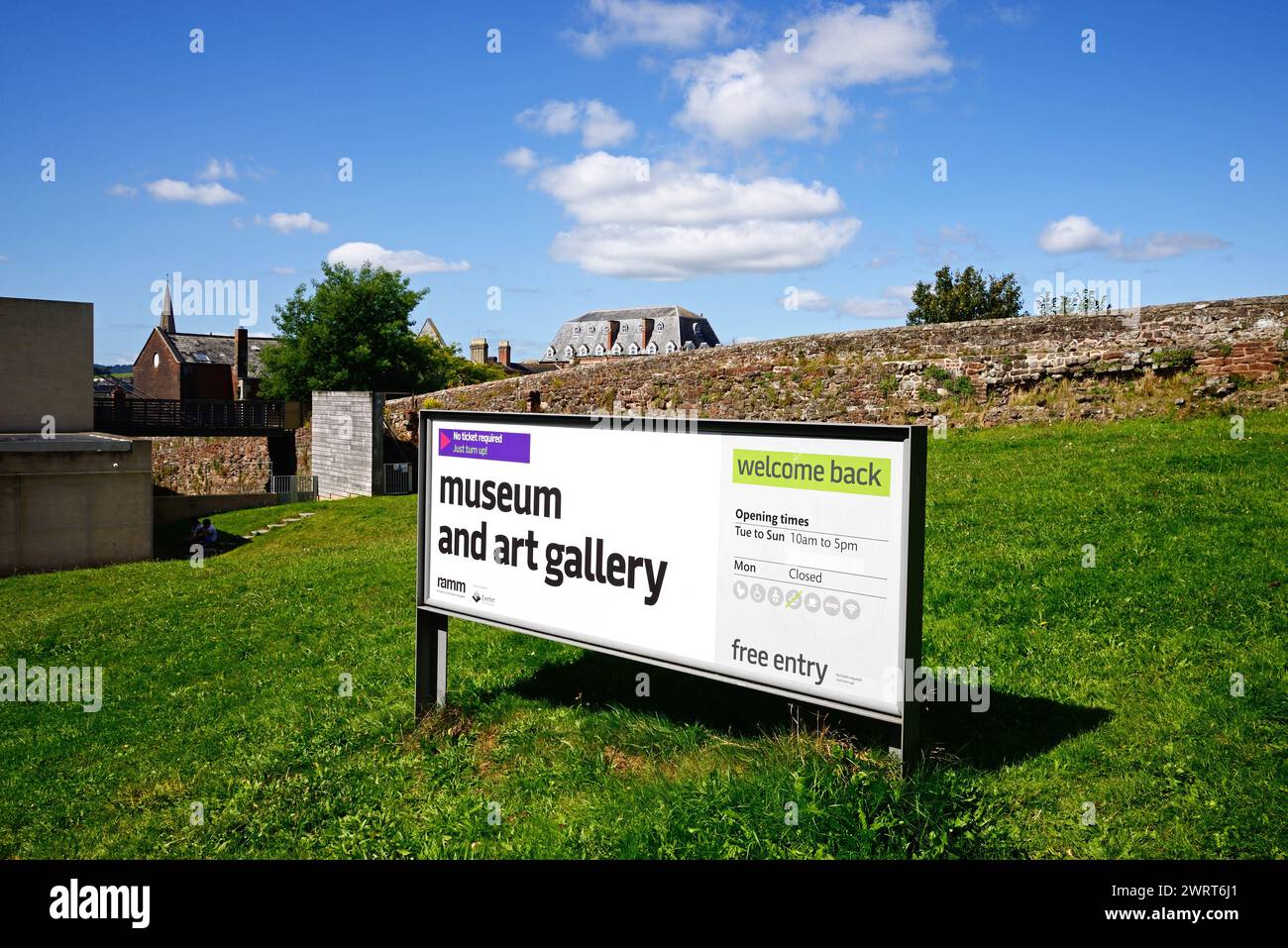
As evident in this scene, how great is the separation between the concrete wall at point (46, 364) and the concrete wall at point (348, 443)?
781 cm

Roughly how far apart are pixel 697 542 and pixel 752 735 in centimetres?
123

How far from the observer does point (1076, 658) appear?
5641 millimetres

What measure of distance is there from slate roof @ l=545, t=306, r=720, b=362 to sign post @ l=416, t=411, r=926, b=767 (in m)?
73.9

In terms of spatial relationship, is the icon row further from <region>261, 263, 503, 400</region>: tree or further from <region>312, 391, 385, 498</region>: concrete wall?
<region>261, 263, 503, 400</region>: tree

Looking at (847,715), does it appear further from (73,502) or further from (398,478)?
(398,478)

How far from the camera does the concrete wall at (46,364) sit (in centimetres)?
2883

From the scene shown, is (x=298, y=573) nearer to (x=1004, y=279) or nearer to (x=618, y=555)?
(x=618, y=555)

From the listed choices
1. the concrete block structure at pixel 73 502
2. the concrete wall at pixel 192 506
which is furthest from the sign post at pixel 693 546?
the concrete wall at pixel 192 506

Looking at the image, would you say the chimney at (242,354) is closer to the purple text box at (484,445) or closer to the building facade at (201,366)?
the building facade at (201,366)

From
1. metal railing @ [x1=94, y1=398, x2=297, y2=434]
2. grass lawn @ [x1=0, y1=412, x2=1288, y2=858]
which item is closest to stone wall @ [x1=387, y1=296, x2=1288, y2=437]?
grass lawn @ [x1=0, y1=412, x2=1288, y2=858]

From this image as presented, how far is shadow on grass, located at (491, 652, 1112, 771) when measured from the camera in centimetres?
483

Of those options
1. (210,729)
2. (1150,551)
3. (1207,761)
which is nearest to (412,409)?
(210,729)

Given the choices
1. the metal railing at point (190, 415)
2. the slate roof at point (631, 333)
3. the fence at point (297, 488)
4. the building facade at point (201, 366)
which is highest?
the slate roof at point (631, 333)

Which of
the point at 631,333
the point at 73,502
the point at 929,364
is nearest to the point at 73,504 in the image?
the point at 73,502
